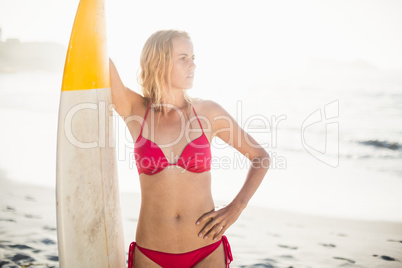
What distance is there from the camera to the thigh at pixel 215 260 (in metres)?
1.70

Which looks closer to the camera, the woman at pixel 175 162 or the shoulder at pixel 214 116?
the woman at pixel 175 162

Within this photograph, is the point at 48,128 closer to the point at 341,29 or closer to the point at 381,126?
the point at 381,126

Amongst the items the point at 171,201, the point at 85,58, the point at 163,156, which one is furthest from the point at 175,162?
the point at 85,58

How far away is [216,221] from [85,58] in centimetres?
104

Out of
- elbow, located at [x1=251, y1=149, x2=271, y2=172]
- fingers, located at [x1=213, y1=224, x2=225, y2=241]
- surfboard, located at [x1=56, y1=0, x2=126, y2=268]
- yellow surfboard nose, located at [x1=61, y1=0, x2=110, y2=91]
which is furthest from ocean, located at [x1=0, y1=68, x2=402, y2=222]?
yellow surfboard nose, located at [x1=61, y1=0, x2=110, y2=91]

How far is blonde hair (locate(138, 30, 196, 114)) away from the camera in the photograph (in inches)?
69.8

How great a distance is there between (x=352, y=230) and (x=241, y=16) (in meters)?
13.1

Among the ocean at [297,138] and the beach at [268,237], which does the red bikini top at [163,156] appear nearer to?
the beach at [268,237]

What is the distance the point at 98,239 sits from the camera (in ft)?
5.72

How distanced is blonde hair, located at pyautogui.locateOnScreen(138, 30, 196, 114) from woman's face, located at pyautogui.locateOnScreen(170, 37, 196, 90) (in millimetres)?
22

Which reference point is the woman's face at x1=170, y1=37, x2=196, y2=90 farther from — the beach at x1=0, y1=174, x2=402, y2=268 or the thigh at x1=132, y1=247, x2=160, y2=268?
the beach at x1=0, y1=174, x2=402, y2=268

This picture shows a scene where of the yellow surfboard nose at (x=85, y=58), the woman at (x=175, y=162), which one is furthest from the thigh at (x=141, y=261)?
the yellow surfboard nose at (x=85, y=58)

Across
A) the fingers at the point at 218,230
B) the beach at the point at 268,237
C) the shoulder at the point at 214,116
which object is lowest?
the beach at the point at 268,237

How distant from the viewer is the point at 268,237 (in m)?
4.08
